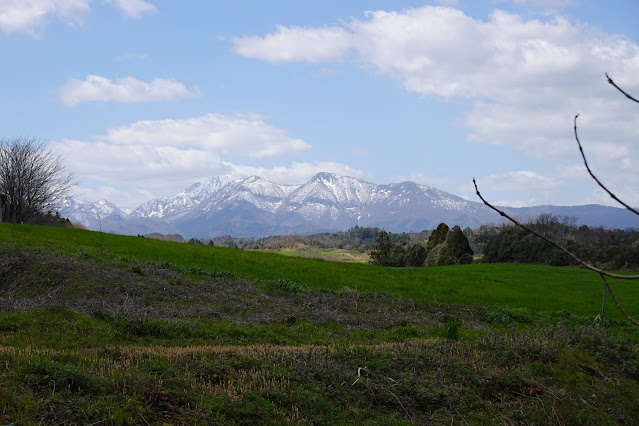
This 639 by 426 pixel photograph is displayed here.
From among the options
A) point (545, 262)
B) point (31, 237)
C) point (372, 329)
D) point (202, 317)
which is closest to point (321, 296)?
point (372, 329)

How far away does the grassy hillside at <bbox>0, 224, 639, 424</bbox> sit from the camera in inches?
259

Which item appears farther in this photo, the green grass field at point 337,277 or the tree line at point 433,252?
the tree line at point 433,252

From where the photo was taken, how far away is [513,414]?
26.4 ft

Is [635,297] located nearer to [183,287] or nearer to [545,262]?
[183,287]

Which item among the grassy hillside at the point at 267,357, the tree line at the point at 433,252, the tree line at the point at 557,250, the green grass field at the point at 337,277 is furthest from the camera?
the tree line at the point at 433,252

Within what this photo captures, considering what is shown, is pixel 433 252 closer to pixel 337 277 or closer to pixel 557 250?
pixel 557 250

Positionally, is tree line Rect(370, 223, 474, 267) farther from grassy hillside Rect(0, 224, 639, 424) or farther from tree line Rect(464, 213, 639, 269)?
grassy hillside Rect(0, 224, 639, 424)

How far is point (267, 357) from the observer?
9.29 metres

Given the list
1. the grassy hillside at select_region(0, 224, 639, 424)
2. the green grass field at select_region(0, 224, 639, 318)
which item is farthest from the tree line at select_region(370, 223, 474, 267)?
the grassy hillside at select_region(0, 224, 639, 424)

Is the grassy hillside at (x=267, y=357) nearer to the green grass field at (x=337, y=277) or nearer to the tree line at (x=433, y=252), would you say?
the green grass field at (x=337, y=277)

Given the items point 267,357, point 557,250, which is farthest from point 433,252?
point 267,357

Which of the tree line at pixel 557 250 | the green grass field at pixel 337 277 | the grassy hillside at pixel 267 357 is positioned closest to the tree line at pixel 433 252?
the tree line at pixel 557 250

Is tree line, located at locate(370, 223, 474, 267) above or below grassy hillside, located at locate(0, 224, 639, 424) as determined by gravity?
above

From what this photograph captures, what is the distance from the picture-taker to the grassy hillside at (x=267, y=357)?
6.58 meters
